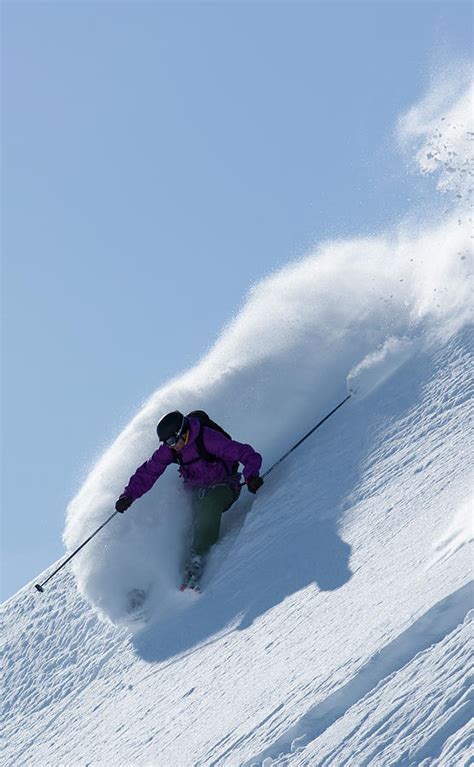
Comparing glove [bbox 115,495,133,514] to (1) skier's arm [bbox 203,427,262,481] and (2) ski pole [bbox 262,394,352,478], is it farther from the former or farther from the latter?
(2) ski pole [bbox 262,394,352,478]

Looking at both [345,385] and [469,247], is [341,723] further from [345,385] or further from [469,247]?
[469,247]

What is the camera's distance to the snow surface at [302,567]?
4.16 m

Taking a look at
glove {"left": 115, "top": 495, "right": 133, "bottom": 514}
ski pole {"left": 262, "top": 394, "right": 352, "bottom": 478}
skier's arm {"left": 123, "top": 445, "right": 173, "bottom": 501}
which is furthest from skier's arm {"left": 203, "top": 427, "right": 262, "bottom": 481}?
glove {"left": 115, "top": 495, "right": 133, "bottom": 514}

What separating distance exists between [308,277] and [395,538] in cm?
526

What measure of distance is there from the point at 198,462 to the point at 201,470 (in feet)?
0.25

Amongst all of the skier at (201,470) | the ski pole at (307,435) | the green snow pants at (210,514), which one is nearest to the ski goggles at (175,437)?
the skier at (201,470)

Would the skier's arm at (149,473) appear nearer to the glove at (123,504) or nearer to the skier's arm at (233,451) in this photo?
the glove at (123,504)

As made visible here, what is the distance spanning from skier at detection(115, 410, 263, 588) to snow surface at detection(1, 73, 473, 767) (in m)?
0.24

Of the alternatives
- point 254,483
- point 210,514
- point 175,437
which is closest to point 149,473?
point 175,437

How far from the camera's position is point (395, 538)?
230 inches

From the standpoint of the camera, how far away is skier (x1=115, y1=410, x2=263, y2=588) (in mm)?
7297

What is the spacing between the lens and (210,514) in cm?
730

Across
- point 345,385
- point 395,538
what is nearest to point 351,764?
point 395,538

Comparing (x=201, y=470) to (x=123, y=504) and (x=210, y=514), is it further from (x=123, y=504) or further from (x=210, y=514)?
(x=123, y=504)
